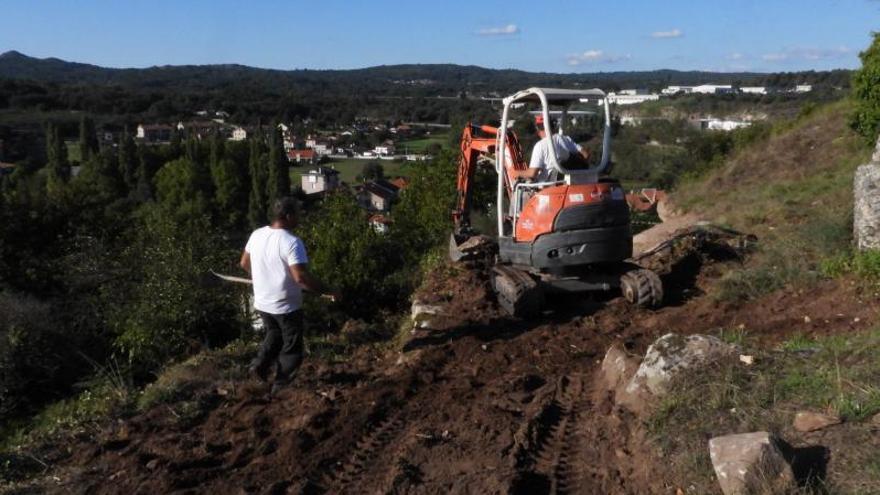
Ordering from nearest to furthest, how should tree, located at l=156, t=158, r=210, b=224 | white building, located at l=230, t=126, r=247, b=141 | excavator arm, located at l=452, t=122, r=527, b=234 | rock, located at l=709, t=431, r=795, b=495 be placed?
rock, located at l=709, t=431, r=795, b=495 < excavator arm, located at l=452, t=122, r=527, b=234 < tree, located at l=156, t=158, r=210, b=224 < white building, located at l=230, t=126, r=247, b=141

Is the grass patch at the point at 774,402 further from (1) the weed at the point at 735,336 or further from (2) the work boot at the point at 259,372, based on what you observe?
(2) the work boot at the point at 259,372

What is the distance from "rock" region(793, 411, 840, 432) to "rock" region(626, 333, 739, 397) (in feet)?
3.13

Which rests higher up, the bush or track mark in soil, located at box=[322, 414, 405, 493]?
track mark in soil, located at box=[322, 414, 405, 493]

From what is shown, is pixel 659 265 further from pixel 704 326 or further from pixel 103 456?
pixel 103 456

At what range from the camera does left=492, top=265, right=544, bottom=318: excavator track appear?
858cm

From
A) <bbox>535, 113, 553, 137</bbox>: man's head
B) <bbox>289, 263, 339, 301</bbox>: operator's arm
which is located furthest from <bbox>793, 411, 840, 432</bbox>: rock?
<bbox>535, 113, 553, 137</bbox>: man's head

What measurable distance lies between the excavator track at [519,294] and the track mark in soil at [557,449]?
7.18ft

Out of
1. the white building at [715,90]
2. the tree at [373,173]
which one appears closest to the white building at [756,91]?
the white building at [715,90]

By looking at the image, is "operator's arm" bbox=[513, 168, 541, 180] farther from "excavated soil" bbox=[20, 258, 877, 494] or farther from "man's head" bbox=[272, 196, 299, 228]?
"man's head" bbox=[272, 196, 299, 228]

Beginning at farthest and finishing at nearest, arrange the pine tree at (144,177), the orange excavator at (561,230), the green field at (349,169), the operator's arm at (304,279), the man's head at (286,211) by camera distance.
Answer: the green field at (349,169) < the pine tree at (144,177) < the orange excavator at (561,230) < the man's head at (286,211) < the operator's arm at (304,279)

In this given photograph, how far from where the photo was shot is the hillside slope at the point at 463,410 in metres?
4.88

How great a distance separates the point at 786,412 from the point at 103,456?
4.41m

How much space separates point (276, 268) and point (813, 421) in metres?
4.02

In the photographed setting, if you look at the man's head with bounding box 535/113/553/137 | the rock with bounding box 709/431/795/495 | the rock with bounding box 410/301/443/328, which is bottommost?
the rock with bounding box 410/301/443/328
